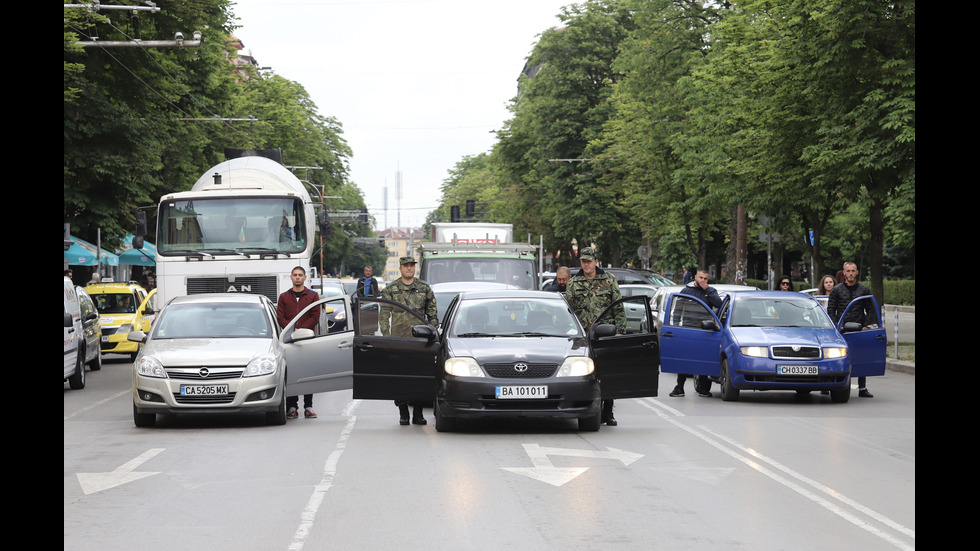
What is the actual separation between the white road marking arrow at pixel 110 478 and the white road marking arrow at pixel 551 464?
3.13 metres

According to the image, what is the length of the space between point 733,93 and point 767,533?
90.0 feet

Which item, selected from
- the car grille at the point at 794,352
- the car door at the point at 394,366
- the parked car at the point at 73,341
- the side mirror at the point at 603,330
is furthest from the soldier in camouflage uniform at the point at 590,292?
the parked car at the point at 73,341

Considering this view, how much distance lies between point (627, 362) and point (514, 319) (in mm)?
1347

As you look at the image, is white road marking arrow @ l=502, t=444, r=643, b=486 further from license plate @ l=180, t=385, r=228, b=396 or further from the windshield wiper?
the windshield wiper

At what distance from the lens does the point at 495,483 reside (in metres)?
10.2

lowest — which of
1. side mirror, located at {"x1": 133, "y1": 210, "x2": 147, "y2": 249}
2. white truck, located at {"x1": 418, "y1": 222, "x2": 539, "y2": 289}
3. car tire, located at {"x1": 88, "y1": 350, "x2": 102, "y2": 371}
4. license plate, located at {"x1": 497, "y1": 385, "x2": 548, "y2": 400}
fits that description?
car tire, located at {"x1": 88, "y1": 350, "x2": 102, "y2": 371}

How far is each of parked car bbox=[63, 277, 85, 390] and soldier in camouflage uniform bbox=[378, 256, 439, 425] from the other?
6905mm

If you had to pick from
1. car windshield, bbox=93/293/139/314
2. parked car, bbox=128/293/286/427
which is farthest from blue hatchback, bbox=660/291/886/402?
car windshield, bbox=93/293/139/314

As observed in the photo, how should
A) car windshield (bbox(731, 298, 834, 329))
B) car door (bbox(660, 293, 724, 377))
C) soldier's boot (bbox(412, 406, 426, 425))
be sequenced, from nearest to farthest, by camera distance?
soldier's boot (bbox(412, 406, 426, 425))
car door (bbox(660, 293, 724, 377))
car windshield (bbox(731, 298, 834, 329))

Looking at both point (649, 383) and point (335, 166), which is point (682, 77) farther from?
point (335, 166)

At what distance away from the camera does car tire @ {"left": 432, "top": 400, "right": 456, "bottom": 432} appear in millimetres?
13922

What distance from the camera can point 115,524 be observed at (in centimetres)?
855
